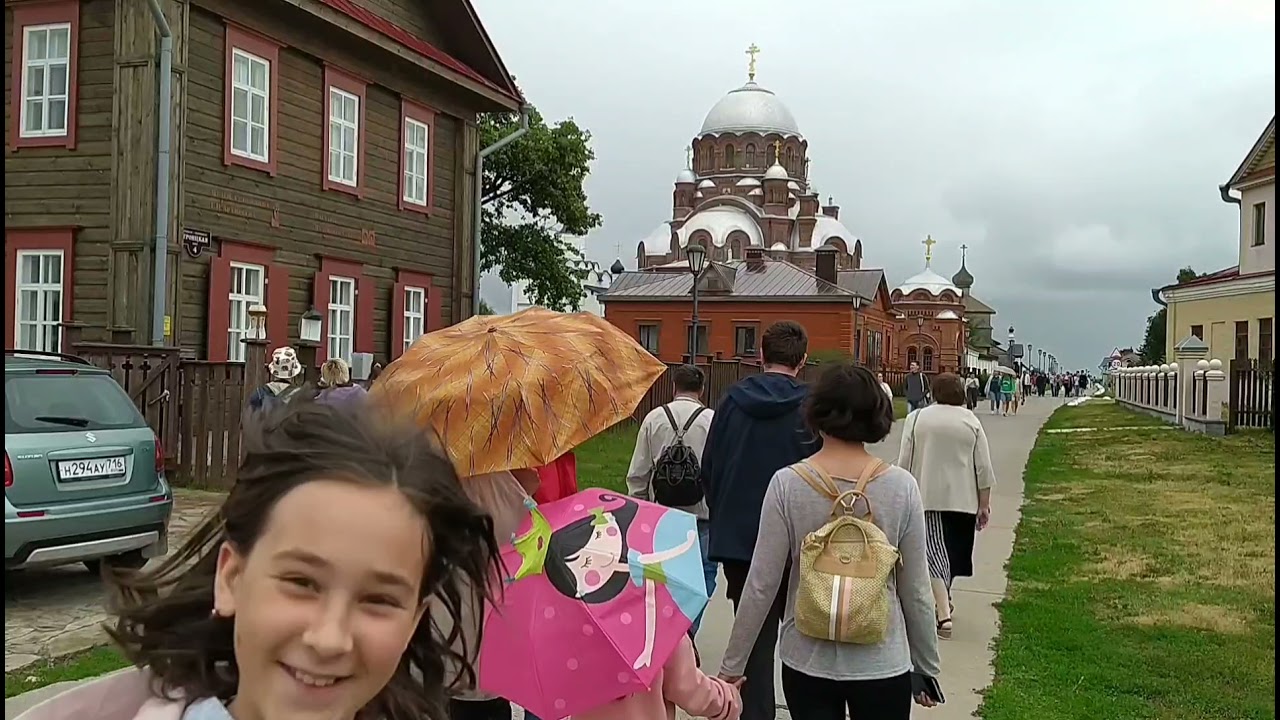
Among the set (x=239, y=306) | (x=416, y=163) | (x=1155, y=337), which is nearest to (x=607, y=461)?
(x=239, y=306)

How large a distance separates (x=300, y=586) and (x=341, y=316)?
18.8 metres

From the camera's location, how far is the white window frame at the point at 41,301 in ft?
51.5

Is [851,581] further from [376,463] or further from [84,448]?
[84,448]

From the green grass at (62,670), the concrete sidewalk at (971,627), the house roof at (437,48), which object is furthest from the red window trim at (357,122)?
the green grass at (62,670)

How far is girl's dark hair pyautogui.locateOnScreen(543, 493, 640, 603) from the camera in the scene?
9.44 ft

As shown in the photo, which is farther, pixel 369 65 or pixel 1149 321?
pixel 1149 321

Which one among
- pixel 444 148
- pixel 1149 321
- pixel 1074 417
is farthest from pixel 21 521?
pixel 1149 321

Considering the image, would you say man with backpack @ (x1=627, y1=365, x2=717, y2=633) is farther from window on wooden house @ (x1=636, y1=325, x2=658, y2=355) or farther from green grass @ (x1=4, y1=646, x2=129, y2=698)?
window on wooden house @ (x1=636, y1=325, x2=658, y2=355)

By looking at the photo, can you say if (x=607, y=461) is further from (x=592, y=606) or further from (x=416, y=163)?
(x=592, y=606)

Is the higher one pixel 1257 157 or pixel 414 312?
pixel 1257 157

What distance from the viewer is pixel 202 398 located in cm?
1330

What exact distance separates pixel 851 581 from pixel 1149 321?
131 meters

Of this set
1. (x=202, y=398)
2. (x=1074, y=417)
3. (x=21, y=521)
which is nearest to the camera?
(x=21, y=521)

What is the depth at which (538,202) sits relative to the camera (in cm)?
4050
